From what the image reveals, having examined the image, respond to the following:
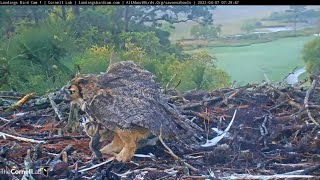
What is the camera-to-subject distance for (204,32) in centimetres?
378

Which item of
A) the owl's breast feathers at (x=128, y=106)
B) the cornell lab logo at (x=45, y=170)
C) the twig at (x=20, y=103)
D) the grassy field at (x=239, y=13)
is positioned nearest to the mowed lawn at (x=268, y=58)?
the grassy field at (x=239, y=13)

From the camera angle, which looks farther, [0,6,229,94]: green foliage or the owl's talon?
[0,6,229,94]: green foliage

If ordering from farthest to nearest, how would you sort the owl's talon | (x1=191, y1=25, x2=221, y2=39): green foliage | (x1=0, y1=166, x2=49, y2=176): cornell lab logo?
(x1=191, y1=25, x2=221, y2=39): green foliage < the owl's talon < (x1=0, y1=166, x2=49, y2=176): cornell lab logo

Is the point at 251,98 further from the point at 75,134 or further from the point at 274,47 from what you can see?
the point at 75,134

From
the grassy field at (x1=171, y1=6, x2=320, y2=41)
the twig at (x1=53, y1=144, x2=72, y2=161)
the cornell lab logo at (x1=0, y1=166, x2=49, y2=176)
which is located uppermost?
the grassy field at (x1=171, y1=6, x2=320, y2=41)

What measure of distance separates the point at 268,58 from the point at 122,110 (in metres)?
1.44

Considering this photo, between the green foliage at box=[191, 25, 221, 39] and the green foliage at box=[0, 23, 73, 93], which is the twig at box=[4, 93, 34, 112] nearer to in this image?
the green foliage at box=[0, 23, 73, 93]

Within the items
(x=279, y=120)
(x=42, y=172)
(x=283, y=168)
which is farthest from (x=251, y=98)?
(x=42, y=172)

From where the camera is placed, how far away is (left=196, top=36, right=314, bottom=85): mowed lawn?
2.91 m

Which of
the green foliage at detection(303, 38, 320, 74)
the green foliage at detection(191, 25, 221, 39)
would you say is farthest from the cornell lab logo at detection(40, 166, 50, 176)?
the green foliage at detection(191, 25, 221, 39)

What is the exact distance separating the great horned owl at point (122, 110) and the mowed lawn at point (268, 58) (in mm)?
1153

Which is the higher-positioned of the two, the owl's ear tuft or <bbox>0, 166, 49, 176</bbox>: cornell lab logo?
the owl's ear tuft

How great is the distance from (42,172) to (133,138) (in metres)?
0.34

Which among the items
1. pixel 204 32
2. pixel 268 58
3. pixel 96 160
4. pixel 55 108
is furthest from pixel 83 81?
pixel 204 32
